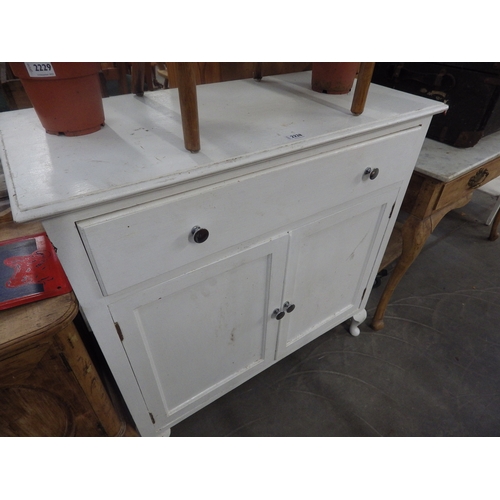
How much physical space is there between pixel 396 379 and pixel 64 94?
1390 mm

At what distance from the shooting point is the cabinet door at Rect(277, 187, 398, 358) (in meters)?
0.91

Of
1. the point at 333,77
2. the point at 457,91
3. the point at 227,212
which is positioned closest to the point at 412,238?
the point at 457,91

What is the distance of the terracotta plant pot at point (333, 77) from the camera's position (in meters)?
0.90

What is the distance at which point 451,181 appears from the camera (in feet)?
3.55

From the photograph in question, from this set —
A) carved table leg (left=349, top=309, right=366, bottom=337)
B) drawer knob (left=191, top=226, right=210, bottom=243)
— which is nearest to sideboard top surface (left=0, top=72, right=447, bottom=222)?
drawer knob (left=191, top=226, right=210, bottom=243)

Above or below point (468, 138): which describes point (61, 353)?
below

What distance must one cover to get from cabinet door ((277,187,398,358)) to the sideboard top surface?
9.3 inches

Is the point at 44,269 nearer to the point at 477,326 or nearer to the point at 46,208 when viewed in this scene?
the point at 46,208

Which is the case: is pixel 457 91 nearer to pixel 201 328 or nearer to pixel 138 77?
pixel 138 77

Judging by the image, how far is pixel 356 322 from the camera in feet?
4.66

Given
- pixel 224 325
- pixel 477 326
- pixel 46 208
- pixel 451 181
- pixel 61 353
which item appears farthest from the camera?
pixel 477 326

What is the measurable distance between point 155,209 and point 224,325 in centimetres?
43

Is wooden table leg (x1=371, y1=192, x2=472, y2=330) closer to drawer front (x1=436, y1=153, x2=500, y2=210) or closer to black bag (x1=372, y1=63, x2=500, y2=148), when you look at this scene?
drawer front (x1=436, y1=153, x2=500, y2=210)
